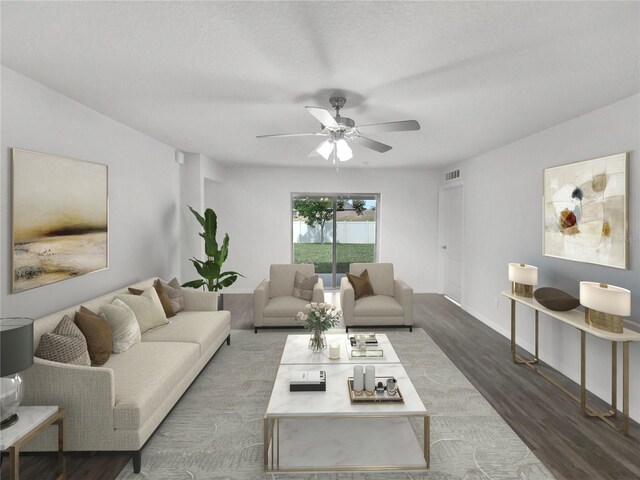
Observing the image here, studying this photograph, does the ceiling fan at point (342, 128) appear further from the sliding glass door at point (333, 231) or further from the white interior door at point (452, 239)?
the sliding glass door at point (333, 231)

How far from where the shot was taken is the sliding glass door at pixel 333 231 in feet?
24.8

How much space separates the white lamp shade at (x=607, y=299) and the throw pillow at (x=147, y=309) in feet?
12.1

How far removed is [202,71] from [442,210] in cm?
581

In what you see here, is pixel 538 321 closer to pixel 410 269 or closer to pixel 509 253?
pixel 509 253

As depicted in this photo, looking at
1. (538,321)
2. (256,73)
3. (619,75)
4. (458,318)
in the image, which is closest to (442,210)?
(458,318)

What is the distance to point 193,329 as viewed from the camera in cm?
363

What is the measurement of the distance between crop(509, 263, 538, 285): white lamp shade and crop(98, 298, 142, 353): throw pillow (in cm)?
365

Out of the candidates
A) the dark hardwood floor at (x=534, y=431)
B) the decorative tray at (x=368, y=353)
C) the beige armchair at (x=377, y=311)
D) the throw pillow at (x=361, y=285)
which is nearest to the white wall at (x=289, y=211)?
the throw pillow at (x=361, y=285)

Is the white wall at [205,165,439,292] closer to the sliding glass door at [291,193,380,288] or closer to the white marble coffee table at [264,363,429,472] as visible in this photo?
the sliding glass door at [291,193,380,288]

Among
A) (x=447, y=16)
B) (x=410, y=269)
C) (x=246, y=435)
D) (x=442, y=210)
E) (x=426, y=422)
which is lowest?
(x=246, y=435)

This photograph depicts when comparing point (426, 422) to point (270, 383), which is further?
point (270, 383)

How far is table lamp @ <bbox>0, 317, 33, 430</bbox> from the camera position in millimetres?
1877

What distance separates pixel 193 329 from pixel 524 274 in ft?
10.9

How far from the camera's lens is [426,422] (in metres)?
2.27
